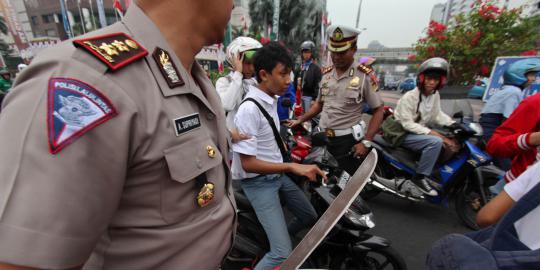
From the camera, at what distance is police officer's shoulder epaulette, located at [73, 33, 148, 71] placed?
1.81 ft

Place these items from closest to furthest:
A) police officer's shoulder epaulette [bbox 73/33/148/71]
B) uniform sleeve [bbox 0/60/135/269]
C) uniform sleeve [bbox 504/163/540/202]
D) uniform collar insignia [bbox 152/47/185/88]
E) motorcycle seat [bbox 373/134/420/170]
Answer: uniform sleeve [bbox 0/60/135/269] → police officer's shoulder epaulette [bbox 73/33/148/71] → uniform collar insignia [bbox 152/47/185/88] → uniform sleeve [bbox 504/163/540/202] → motorcycle seat [bbox 373/134/420/170]

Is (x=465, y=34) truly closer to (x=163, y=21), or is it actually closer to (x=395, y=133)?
(x=395, y=133)

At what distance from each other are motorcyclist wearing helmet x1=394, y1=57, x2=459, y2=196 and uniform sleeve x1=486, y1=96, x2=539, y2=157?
3.45ft

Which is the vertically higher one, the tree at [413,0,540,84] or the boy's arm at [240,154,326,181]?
the tree at [413,0,540,84]

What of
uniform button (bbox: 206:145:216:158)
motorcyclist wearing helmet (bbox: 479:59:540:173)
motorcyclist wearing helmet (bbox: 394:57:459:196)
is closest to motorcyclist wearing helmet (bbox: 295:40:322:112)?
motorcyclist wearing helmet (bbox: 394:57:459:196)

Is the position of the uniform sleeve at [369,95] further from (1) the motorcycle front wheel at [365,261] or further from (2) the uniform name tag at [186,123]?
(2) the uniform name tag at [186,123]

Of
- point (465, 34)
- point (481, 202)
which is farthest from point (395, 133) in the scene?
point (465, 34)

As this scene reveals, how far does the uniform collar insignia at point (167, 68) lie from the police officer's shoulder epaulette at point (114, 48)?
0.04 metres

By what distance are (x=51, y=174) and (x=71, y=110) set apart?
128mm

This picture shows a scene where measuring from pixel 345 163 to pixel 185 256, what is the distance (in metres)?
2.42

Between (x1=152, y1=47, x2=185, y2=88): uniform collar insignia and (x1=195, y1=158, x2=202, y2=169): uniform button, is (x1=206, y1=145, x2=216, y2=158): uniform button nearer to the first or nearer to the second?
(x1=195, y1=158, x2=202, y2=169): uniform button

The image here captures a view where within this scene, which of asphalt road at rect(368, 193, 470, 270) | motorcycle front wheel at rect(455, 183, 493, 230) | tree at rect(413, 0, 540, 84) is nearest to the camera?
asphalt road at rect(368, 193, 470, 270)

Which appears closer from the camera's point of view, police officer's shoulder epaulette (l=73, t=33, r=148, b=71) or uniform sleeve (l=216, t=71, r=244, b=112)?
police officer's shoulder epaulette (l=73, t=33, r=148, b=71)

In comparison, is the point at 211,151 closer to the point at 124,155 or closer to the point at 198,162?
the point at 198,162
